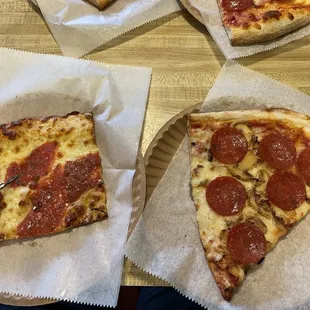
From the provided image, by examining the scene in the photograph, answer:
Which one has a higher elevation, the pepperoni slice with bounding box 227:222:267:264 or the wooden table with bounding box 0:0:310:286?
the wooden table with bounding box 0:0:310:286

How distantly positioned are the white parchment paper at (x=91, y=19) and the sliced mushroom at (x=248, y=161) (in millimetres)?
1059

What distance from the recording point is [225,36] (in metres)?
2.36

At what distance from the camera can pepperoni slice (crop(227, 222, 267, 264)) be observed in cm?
176

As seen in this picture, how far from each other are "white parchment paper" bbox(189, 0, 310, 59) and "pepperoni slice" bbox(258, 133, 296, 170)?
0.63m

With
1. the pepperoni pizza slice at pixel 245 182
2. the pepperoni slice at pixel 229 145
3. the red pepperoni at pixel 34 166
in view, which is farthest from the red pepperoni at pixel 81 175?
the pepperoni slice at pixel 229 145

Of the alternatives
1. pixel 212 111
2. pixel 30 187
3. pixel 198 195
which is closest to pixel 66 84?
pixel 30 187

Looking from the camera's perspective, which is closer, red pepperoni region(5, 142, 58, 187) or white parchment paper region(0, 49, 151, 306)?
white parchment paper region(0, 49, 151, 306)

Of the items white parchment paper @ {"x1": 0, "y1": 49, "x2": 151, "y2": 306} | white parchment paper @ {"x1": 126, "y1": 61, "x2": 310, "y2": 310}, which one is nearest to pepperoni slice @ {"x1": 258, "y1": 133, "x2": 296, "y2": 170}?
white parchment paper @ {"x1": 126, "y1": 61, "x2": 310, "y2": 310}

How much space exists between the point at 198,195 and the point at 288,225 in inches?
16.7

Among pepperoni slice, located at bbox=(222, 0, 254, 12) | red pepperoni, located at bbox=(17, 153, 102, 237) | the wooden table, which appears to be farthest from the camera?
pepperoni slice, located at bbox=(222, 0, 254, 12)

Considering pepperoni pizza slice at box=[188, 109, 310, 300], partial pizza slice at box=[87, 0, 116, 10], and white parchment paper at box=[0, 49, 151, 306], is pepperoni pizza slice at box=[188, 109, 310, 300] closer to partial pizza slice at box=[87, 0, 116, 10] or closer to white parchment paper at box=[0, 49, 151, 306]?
white parchment paper at box=[0, 49, 151, 306]

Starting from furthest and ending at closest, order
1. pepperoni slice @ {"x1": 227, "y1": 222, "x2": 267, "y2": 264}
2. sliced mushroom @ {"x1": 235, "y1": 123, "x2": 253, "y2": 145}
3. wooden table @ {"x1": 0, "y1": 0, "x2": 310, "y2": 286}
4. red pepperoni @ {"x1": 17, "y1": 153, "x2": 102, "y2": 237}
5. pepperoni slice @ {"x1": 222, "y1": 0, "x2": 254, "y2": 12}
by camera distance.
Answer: pepperoni slice @ {"x1": 222, "y1": 0, "x2": 254, "y2": 12}
wooden table @ {"x1": 0, "y1": 0, "x2": 310, "y2": 286}
sliced mushroom @ {"x1": 235, "y1": 123, "x2": 253, "y2": 145}
red pepperoni @ {"x1": 17, "y1": 153, "x2": 102, "y2": 237}
pepperoni slice @ {"x1": 227, "y1": 222, "x2": 267, "y2": 264}

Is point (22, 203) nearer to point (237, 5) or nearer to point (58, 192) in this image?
Result: point (58, 192)

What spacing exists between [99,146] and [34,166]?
1.08 ft
